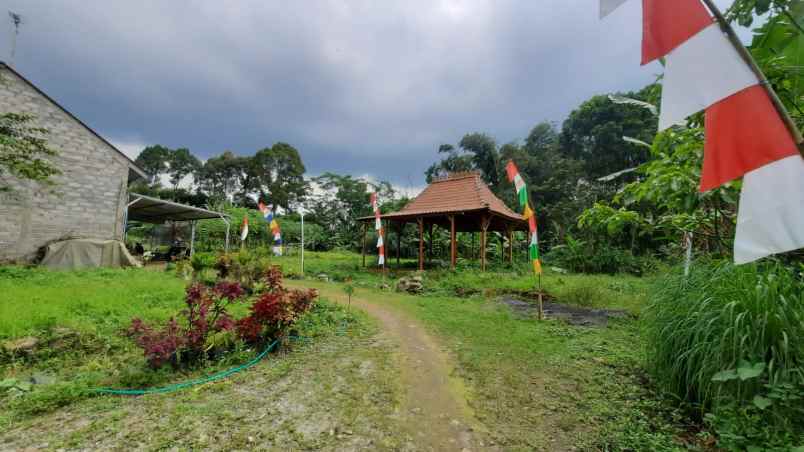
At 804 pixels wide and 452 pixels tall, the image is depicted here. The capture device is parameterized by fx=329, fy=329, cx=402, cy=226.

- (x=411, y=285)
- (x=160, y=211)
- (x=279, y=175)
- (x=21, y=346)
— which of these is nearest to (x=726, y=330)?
(x=21, y=346)

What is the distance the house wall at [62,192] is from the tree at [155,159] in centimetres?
3576

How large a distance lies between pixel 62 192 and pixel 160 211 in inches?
181

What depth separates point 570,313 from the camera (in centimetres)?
612

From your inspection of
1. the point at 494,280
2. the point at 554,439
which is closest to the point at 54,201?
the point at 494,280

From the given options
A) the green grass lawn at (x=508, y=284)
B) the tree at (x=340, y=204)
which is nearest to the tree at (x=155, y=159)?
the tree at (x=340, y=204)

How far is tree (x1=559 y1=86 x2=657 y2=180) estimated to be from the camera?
22578mm

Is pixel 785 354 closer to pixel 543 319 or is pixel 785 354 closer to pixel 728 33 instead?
pixel 728 33

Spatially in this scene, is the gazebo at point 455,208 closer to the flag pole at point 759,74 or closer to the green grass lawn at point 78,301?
the green grass lawn at point 78,301

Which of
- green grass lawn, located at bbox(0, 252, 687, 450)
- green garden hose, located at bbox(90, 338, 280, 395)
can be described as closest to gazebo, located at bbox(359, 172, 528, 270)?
green grass lawn, located at bbox(0, 252, 687, 450)

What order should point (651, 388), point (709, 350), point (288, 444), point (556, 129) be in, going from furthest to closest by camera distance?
point (556, 129) → point (651, 388) → point (709, 350) → point (288, 444)

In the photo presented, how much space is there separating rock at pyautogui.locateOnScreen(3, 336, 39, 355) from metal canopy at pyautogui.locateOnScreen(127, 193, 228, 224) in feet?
31.4

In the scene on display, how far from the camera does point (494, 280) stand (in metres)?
9.62

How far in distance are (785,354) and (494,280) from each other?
776 cm

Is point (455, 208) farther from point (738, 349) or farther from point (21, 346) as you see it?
point (21, 346)
